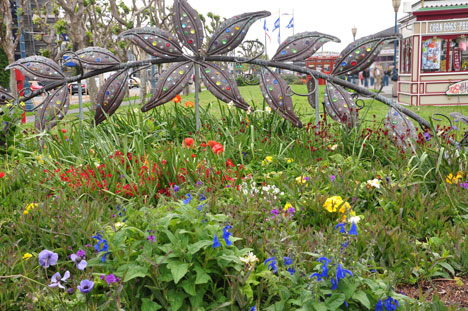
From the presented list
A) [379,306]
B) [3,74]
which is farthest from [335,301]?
[3,74]

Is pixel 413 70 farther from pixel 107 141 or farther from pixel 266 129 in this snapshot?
pixel 107 141

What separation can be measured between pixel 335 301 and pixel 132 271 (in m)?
0.82

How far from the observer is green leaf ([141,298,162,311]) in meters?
2.01

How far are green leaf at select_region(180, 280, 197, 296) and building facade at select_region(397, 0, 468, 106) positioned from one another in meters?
14.1

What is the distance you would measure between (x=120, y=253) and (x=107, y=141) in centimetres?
218

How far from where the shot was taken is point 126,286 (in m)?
2.10

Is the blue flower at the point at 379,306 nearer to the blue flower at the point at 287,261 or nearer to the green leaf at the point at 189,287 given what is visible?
the blue flower at the point at 287,261

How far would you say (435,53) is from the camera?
48.2 ft

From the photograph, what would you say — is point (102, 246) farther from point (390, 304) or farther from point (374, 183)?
point (374, 183)

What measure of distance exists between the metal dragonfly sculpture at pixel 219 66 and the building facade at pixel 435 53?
10.7 meters

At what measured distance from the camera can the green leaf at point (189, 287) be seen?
2008mm

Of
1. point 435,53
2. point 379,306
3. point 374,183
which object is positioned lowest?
point 379,306

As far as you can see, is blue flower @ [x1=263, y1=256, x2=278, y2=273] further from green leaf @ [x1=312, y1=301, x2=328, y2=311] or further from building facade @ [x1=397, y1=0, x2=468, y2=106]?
building facade @ [x1=397, y1=0, x2=468, y2=106]

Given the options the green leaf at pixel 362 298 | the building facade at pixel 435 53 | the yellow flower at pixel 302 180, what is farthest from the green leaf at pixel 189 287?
the building facade at pixel 435 53
